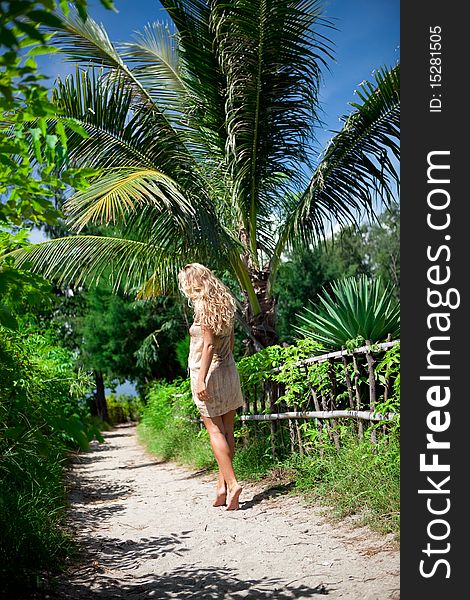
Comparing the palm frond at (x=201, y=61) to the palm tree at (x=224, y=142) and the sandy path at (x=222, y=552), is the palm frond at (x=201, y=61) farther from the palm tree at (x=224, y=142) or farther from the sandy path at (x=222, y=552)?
the sandy path at (x=222, y=552)

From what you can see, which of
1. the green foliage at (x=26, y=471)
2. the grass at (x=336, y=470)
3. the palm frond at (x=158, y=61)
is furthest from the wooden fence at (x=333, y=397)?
the palm frond at (x=158, y=61)

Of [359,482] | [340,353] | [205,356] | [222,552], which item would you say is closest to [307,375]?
[340,353]

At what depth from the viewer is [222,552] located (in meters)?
4.27

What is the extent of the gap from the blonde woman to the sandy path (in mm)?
373

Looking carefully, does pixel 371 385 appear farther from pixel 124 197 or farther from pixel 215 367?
pixel 124 197

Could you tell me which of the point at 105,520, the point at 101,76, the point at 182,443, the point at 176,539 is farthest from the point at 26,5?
the point at 182,443

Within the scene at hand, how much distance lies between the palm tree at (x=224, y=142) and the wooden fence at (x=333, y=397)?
1.56 meters

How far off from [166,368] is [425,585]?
68.4 ft

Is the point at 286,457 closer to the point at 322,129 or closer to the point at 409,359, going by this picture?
the point at 409,359

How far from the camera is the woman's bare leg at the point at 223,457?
5.48m

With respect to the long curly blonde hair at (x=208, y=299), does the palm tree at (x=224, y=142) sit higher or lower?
higher

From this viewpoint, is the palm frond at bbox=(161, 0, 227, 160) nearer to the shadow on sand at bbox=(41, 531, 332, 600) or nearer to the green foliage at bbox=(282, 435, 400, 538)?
the green foliage at bbox=(282, 435, 400, 538)

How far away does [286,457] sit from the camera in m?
6.68

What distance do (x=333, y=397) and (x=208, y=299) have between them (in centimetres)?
144
